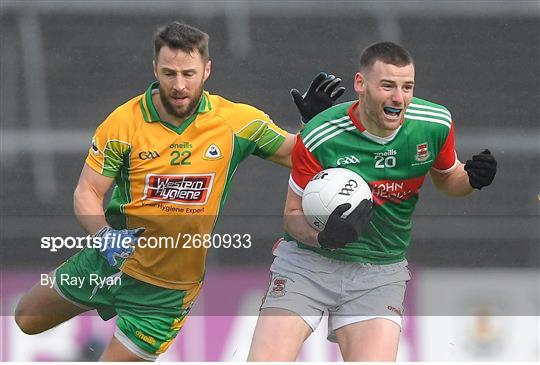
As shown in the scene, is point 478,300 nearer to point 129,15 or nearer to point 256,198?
point 256,198

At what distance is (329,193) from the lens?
3.61 m

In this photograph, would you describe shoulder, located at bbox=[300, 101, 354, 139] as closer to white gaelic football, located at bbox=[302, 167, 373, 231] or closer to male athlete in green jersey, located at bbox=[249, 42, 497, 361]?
male athlete in green jersey, located at bbox=[249, 42, 497, 361]

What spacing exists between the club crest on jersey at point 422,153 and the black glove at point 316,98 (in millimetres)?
409

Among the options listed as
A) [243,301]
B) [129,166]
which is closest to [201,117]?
[129,166]

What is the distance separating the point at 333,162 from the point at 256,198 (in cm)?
113

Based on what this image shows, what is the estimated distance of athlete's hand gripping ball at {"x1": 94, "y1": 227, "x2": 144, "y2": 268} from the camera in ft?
12.4

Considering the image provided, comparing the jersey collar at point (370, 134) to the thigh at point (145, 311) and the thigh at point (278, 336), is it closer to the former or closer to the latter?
the thigh at point (278, 336)

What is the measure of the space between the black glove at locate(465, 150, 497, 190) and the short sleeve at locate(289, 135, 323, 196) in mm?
456

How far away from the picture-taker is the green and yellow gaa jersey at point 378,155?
3723 millimetres

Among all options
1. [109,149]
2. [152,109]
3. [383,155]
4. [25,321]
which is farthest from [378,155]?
[25,321]

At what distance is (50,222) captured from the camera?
481 cm

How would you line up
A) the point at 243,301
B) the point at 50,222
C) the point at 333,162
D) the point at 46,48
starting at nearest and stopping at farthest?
the point at 333,162
the point at 243,301
the point at 50,222
the point at 46,48

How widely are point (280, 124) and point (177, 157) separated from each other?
85cm

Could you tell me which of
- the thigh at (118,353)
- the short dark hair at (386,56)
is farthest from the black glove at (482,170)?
the thigh at (118,353)
